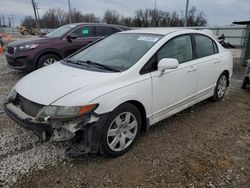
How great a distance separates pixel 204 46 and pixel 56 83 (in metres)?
2.85

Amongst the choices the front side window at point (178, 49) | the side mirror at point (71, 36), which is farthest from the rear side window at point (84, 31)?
the front side window at point (178, 49)

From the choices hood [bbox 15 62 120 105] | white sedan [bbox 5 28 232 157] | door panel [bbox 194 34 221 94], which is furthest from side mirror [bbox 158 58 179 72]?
door panel [bbox 194 34 221 94]

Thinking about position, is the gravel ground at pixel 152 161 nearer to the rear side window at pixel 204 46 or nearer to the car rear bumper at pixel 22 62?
the rear side window at pixel 204 46

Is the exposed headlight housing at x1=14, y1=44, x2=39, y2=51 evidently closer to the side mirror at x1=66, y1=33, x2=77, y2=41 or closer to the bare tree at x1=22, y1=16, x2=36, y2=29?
the side mirror at x1=66, y1=33, x2=77, y2=41

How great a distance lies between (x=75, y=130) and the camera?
2.54 m

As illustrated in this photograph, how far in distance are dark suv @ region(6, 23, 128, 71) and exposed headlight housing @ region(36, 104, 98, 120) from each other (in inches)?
176

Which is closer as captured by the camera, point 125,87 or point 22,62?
point 125,87

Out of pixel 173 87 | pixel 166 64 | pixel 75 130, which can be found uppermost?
pixel 166 64

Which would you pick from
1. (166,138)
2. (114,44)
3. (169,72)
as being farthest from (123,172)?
(114,44)

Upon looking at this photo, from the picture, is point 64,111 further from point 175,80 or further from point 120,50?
point 175,80

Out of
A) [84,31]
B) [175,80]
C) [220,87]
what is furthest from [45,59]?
[220,87]

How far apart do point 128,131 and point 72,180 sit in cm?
90

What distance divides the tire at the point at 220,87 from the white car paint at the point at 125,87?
759 millimetres

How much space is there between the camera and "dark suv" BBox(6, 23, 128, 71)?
648 centimetres
